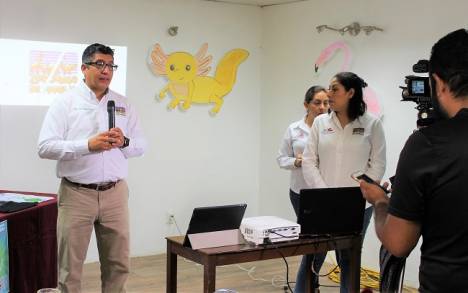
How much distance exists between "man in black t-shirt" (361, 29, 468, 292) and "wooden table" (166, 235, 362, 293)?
1255 millimetres

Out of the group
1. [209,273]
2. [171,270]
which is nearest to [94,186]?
[171,270]

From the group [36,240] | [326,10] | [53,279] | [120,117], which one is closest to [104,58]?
[120,117]

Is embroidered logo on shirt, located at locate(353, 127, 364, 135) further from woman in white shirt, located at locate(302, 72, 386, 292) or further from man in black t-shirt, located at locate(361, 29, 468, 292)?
man in black t-shirt, located at locate(361, 29, 468, 292)

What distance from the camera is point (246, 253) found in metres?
2.83

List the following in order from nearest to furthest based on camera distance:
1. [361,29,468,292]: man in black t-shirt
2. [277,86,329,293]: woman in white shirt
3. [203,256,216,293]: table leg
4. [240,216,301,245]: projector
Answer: [361,29,468,292]: man in black t-shirt → [203,256,216,293]: table leg → [240,216,301,245]: projector → [277,86,329,293]: woman in white shirt

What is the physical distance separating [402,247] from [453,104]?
413mm

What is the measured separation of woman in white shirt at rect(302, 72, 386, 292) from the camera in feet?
11.8

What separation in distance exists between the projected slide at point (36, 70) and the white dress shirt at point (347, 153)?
242 cm

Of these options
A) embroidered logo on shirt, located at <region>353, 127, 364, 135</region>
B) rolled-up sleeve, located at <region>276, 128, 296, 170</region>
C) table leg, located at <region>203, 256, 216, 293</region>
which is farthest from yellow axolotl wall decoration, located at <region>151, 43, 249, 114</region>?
table leg, located at <region>203, 256, 216, 293</region>

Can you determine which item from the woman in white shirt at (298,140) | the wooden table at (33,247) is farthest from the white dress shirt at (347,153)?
the wooden table at (33,247)

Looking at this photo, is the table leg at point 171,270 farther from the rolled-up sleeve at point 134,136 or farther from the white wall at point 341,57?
the white wall at point 341,57

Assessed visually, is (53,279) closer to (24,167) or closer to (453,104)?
(24,167)

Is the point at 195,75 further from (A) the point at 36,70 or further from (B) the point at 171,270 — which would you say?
(B) the point at 171,270

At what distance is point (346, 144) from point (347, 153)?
0.06 m
